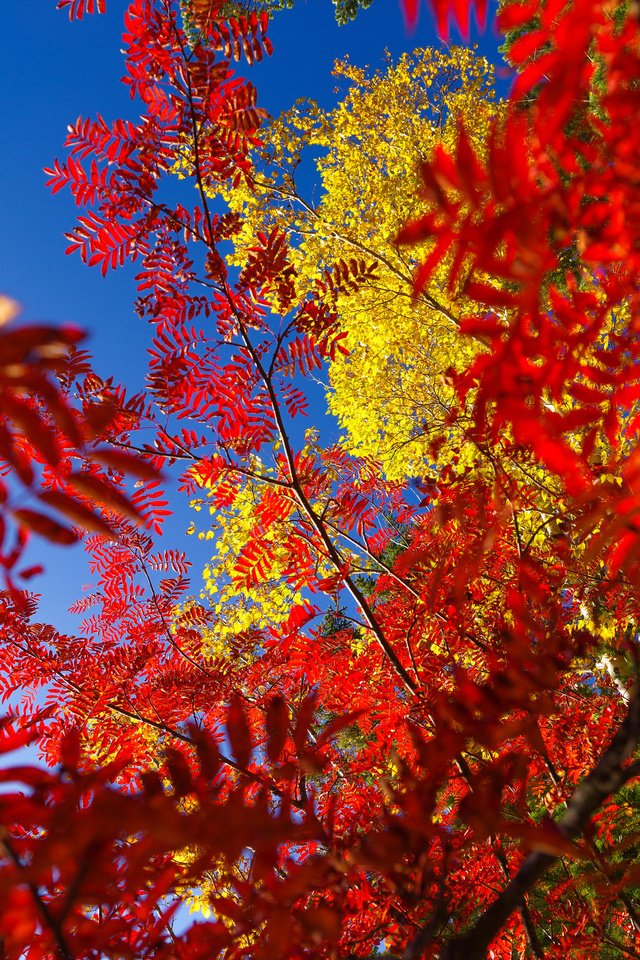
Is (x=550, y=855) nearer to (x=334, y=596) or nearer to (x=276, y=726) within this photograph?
(x=276, y=726)

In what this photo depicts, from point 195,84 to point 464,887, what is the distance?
3.82 m

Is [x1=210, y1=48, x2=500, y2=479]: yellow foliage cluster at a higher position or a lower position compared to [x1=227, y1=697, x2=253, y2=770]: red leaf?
higher

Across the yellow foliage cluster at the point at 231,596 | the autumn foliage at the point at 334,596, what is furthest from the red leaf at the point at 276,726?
the yellow foliage cluster at the point at 231,596

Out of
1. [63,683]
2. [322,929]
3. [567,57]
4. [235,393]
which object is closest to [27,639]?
[63,683]

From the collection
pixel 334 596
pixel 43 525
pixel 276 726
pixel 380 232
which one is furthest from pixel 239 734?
pixel 380 232

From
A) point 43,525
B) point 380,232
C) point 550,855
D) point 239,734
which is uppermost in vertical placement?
point 380,232

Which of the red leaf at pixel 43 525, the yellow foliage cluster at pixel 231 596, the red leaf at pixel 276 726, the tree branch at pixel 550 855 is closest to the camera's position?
the red leaf at pixel 43 525

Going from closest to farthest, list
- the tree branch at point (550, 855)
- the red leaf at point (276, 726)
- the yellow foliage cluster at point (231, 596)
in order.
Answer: the tree branch at point (550, 855), the red leaf at point (276, 726), the yellow foliage cluster at point (231, 596)

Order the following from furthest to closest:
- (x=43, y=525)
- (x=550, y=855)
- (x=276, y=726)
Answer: (x=276, y=726), (x=550, y=855), (x=43, y=525)

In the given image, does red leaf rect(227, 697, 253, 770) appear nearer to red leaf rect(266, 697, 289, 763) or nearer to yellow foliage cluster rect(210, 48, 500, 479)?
red leaf rect(266, 697, 289, 763)

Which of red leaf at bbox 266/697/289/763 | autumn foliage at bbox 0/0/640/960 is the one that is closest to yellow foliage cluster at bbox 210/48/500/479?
autumn foliage at bbox 0/0/640/960

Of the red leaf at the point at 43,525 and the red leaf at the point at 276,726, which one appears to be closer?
the red leaf at the point at 43,525

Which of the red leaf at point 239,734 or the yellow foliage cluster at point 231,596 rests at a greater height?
the yellow foliage cluster at point 231,596

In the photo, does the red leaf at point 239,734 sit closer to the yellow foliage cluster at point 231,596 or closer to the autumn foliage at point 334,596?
the autumn foliage at point 334,596
